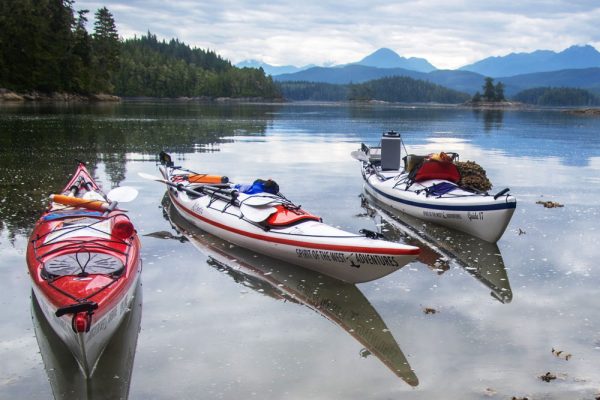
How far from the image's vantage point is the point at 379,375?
8086 millimetres

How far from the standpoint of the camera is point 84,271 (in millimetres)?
8773

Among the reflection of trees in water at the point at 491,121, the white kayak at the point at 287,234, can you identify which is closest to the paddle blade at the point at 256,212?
the white kayak at the point at 287,234

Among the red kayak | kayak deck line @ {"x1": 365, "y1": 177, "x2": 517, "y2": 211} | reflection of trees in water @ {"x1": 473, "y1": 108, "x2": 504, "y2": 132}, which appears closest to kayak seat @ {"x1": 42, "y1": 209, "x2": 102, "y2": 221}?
the red kayak

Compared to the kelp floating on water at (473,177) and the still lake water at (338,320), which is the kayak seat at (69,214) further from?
the kelp floating on water at (473,177)

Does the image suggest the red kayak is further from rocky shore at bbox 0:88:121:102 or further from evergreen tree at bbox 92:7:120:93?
evergreen tree at bbox 92:7:120:93

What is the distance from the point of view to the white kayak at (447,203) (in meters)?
14.8

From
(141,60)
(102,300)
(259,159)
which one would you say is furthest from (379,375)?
(141,60)

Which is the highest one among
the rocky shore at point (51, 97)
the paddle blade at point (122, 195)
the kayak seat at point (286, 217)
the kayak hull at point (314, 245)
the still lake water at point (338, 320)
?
the rocky shore at point (51, 97)

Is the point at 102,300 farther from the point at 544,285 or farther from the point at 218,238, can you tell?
the point at 544,285

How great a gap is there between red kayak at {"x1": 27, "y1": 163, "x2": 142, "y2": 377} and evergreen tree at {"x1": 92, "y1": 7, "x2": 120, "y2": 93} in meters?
112

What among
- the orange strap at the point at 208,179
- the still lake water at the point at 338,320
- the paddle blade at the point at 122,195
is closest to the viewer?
the still lake water at the point at 338,320

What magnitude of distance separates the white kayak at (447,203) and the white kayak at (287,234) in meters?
4.77

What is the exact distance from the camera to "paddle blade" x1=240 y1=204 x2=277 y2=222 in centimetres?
1346

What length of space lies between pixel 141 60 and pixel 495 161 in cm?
17693
